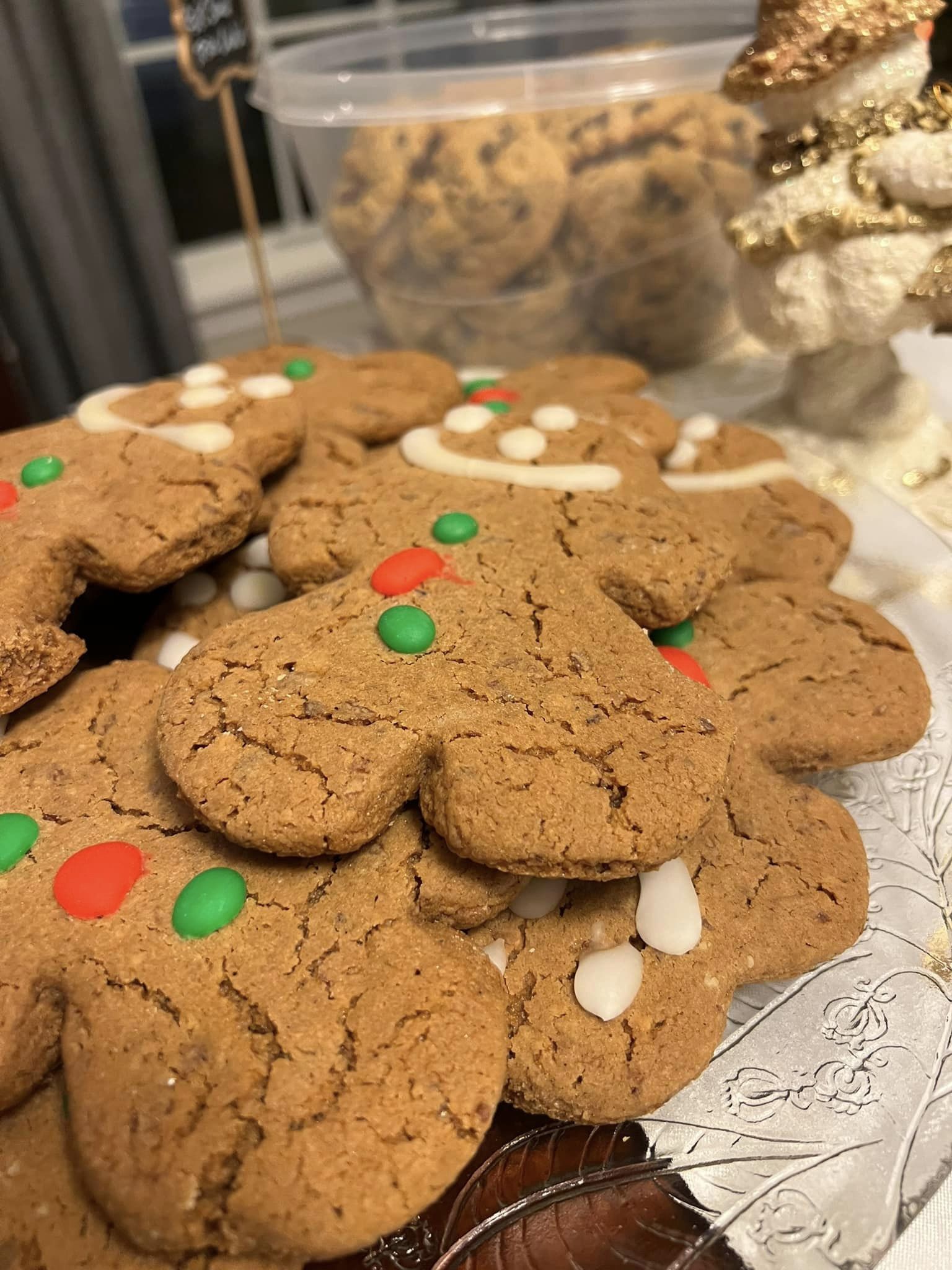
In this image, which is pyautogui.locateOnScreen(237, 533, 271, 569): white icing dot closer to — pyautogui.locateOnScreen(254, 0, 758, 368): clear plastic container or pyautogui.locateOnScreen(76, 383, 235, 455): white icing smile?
pyautogui.locateOnScreen(76, 383, 235, 455): white icing smile

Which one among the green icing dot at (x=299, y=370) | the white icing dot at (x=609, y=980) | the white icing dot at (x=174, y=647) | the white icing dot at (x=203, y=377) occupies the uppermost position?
the white icing dot at (x=203, y=377)

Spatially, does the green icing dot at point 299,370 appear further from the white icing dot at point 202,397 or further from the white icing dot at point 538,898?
the white icing dot at point 538,898

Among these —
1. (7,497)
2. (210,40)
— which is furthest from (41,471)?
(210,40)

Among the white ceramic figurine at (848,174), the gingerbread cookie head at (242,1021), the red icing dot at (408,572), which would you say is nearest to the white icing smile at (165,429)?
the red icing dot at (408,572)

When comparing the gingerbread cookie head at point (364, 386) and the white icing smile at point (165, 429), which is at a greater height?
the white icing smile at point (165, 429)

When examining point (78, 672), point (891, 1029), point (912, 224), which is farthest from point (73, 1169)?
point (912, 224)

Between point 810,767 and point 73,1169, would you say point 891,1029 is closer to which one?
point 810,767

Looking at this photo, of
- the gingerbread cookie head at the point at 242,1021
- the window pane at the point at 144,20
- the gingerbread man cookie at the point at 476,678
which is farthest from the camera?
the window pane at the point at 144,20

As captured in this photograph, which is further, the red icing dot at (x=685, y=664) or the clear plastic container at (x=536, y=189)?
the clear plastic container at (x=536, y=189)

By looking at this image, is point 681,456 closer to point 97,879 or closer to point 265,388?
point 265,388
